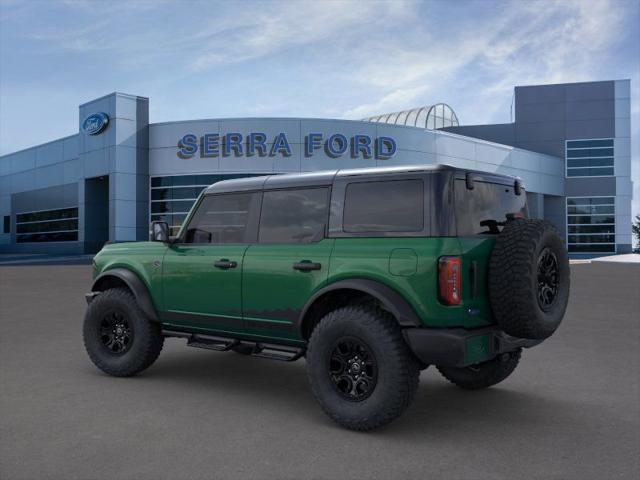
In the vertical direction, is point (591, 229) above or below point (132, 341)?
above

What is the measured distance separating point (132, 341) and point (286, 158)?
2941 centimetres

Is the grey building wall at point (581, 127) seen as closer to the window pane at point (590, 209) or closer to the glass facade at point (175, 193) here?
the window pane at point (590, 209)

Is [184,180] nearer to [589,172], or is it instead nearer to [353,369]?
[589,172]

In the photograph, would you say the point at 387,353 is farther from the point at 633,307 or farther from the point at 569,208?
the point at 569,208

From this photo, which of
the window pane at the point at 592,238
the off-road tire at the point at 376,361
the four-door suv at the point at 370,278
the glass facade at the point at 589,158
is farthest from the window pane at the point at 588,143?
the off-road tire at the point at 376,361

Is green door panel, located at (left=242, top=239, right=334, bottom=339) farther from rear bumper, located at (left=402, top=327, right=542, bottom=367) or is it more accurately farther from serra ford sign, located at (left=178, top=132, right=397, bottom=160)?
serra ford sign, located at (left=178, top=132, right=397, bottom=160)

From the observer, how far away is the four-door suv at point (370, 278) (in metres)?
4.37

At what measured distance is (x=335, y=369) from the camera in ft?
15.4

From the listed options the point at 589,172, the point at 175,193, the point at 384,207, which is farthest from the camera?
the point at 589,172

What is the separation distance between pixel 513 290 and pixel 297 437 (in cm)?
190

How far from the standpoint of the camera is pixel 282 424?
15.4 feet

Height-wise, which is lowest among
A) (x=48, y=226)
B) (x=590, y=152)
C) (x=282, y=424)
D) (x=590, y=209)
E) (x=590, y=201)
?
(x=282, y=424)

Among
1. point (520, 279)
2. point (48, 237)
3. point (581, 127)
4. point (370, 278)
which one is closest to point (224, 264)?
point (370, 278)

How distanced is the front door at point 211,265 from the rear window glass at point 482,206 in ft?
6.25
